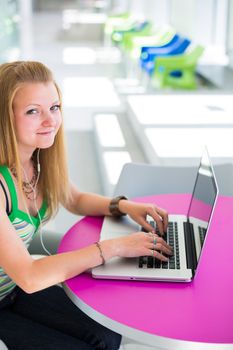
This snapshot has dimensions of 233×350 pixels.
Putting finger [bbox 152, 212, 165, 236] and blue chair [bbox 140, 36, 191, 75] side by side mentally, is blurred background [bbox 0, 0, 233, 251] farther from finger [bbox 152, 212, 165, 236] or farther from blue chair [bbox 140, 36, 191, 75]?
finger [bbox 152, 212, 165, 236]

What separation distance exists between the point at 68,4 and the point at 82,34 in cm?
865

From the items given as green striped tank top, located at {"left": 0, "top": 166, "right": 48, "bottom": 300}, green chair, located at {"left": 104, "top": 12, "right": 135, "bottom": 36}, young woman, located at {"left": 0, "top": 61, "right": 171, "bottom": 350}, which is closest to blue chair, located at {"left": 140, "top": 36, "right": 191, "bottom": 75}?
green chair, located at {"left": 104, "top": 12, "right": 135, "bottom": 36}

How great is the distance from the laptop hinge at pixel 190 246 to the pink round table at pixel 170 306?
1.4 inches

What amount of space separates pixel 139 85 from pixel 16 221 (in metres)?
7.54

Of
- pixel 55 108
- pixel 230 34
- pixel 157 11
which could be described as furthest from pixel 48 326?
pixel 157 11

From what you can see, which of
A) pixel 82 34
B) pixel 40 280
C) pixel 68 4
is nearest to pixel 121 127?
pixel 40 280

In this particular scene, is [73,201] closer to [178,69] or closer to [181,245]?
[181,245]

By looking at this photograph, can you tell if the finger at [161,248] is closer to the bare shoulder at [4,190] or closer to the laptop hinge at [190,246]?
the laptop hinge at [190,246]

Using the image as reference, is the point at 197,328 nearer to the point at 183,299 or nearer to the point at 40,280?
the point at 183,299

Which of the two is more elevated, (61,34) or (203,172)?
(203,172)

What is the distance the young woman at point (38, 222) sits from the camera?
1.72 metres

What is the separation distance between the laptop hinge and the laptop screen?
3 cm

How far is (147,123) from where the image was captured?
17.0ft

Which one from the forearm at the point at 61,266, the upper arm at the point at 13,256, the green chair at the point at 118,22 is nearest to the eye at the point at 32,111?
the upper arm at the point at 13,256
